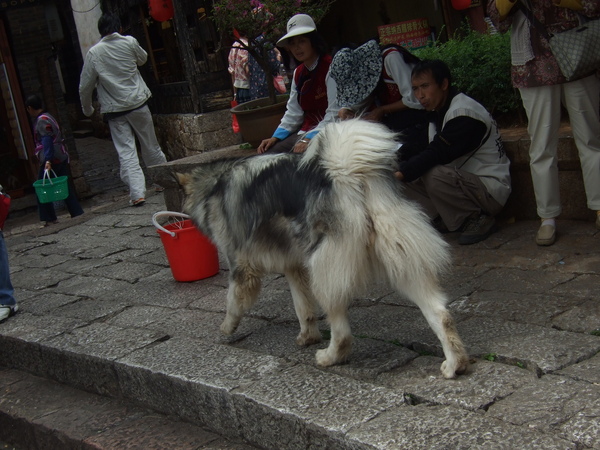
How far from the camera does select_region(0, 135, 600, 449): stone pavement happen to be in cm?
298

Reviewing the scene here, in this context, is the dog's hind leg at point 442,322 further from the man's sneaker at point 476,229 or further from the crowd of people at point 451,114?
the man's sneaker at point 476,229

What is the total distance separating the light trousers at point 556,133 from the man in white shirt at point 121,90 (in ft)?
19.6

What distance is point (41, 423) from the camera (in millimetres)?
4488

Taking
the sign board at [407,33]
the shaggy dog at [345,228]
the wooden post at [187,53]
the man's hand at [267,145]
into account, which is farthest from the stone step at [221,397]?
the wooden post at [187,53]

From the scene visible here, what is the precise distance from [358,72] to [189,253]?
1.92m

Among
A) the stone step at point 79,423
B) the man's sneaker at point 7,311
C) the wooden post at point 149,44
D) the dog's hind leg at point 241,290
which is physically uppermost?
the wooden post at point 149,44

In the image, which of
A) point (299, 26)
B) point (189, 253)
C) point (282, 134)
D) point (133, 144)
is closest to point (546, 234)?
point (282, 134)

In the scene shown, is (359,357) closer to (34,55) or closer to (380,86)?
(380,86)

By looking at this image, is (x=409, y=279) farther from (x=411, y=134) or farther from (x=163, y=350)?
(x=411, y=134)

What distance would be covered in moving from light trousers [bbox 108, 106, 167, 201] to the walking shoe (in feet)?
19.5

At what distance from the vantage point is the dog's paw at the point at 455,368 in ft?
10.8

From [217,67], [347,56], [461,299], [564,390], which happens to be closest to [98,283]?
[347,56]

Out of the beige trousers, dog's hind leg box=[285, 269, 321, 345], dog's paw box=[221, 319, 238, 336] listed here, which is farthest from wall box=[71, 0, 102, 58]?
dog's hind leg box=[285, 269, 321, 345]

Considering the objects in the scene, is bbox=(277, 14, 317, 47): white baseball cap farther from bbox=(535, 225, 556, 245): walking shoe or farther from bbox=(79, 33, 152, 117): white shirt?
bbox=(79, 33, 152, 117): white shirt
